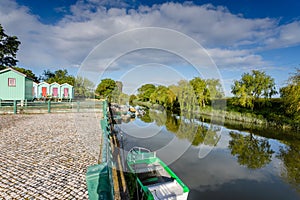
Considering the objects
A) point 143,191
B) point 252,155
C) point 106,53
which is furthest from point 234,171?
point 106,53

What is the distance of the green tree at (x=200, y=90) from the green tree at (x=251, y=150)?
8.50 meters

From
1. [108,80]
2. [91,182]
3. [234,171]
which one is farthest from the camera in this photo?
[234,171]

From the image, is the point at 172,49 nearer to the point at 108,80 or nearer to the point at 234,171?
the point at 108,80

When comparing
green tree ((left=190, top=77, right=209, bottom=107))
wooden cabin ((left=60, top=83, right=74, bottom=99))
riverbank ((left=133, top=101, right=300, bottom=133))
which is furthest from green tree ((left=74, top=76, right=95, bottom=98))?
wooden cabin ((left=60, top=83, right=74, bottom=99))

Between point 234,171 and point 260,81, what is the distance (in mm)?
25299

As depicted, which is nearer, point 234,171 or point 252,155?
point 234,171

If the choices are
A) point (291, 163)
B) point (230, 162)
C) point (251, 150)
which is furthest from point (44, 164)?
point (251, 150)

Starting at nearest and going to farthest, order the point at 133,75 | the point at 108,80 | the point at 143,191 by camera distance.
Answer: the point at 143,191 < the point at 133,75 < the point at 108,80

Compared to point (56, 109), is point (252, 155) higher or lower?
lower

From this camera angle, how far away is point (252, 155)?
41.8 feet

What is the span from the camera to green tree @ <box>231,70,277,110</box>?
29562 millimetres

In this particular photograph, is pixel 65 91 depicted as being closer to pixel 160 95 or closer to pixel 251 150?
pixel 160 95

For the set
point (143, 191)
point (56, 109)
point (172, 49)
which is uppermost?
point (172, 49)

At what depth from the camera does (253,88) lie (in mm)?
30594
